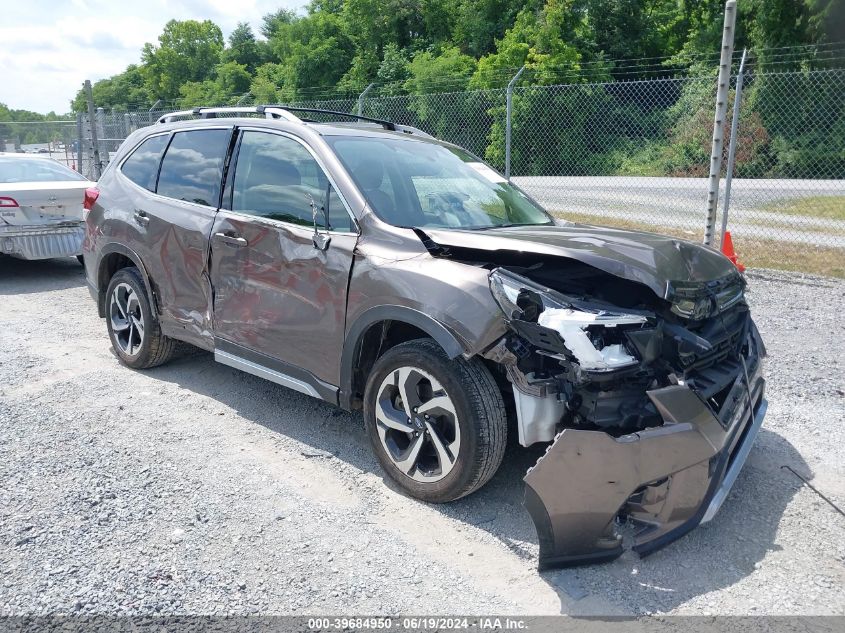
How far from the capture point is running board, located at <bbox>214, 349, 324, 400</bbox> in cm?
395

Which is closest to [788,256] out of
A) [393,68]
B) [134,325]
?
[134,325]

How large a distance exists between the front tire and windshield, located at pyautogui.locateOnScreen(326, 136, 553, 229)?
834 millimetres

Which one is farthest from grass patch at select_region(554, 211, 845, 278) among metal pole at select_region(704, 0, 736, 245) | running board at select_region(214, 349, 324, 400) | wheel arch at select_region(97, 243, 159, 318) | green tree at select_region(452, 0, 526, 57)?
green tree at select_region(452, 0, 526, 57)

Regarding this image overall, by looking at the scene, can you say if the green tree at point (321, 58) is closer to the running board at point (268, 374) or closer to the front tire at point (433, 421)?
the running board at point (268, 374)

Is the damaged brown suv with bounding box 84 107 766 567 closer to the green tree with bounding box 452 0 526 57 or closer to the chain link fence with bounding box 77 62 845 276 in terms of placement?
the chain link fence with bounding box 77 62 845 276

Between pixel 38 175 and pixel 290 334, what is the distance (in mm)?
7184

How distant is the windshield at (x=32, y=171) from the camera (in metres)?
9.02

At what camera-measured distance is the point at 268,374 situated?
13.6ft

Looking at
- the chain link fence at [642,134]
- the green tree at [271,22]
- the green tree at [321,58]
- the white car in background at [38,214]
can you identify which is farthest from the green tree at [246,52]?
the white car in background at [38,214]

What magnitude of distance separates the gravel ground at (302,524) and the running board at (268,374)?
38 centimetres

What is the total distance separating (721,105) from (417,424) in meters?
5.36

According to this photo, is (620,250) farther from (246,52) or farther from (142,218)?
(246,52)

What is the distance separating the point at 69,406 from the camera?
472cm

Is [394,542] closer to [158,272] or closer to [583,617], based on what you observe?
[583,617]
